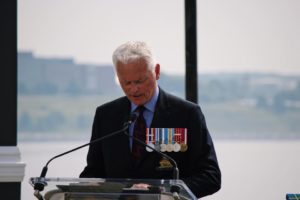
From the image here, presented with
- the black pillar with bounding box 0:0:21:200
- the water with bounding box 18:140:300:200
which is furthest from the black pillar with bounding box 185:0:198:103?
the black pillar with bounding box 0:0:21:200

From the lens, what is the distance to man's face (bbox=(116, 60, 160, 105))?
266cm

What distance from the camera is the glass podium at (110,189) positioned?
2191mm

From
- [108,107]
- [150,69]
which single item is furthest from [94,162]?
[150,69]

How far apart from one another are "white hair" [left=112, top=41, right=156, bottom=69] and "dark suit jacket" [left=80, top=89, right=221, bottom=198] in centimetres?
23

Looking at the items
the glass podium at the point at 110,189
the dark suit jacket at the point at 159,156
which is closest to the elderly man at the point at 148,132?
the dark suit jacket at the point at 159,156

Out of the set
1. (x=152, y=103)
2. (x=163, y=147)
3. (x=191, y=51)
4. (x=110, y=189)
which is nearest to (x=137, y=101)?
(x=152, y=103)

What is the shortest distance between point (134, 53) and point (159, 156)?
0.40 metres

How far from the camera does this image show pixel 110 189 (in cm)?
223

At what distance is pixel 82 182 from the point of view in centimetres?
226

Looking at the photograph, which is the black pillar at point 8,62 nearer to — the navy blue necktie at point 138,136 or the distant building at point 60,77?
the distant building at point 60,77

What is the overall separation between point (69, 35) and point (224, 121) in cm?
100

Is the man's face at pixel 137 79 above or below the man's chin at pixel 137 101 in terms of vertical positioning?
above

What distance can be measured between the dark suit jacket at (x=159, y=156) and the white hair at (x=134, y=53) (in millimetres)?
228

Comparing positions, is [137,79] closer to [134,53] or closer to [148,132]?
[134,53]
